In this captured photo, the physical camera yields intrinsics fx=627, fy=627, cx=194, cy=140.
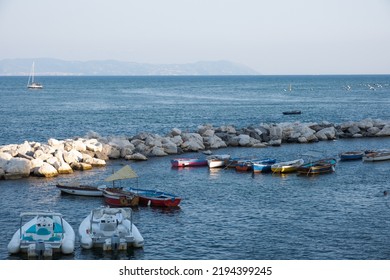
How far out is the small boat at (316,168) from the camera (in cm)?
4515

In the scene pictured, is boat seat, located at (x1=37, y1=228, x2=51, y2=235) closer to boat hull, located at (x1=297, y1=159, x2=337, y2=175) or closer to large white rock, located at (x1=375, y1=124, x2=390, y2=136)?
boat hull, located at (x1=297, y1=159, x2=337, y2=175)

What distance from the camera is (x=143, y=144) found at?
54.2m

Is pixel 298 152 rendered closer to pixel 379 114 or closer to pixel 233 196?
pixel 233 196

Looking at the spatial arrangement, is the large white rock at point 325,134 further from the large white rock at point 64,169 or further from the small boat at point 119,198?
the small boat at point 119,198

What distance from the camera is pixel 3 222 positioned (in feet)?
106

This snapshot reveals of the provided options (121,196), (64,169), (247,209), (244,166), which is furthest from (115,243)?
(244,166)

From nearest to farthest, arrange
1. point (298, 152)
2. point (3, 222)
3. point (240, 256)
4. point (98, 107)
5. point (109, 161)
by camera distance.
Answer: point (240, 256) → point (3, 222) → point (109, 161) → point (298, 152) → point (98, 107)

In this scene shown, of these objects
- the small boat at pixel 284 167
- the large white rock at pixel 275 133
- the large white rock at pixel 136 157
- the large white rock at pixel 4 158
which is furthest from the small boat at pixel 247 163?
the large white rock at pixel 4 158

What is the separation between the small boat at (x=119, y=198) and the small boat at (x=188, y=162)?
10.9m

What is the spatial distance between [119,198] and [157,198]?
230 centimetres

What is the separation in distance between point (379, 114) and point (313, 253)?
6908cm

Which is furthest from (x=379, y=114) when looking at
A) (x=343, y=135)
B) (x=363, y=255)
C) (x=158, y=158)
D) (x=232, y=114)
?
(x=363, y=255)

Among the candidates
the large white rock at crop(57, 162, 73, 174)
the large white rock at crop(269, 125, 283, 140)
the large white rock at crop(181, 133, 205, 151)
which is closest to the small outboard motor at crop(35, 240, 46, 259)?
the large white rock at crop(57, 162, 73, 174)

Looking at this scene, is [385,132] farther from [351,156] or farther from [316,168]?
[316,168]
